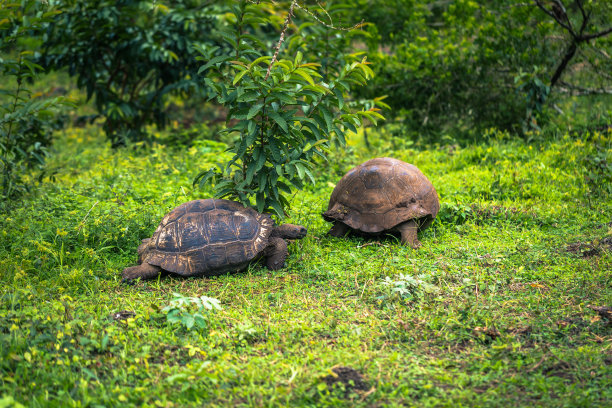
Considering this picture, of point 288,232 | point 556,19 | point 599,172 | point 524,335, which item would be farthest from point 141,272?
point 556,19

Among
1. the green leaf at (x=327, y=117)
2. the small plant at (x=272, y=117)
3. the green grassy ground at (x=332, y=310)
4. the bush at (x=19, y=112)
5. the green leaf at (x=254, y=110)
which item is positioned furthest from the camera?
the bush at (x=19, y=112)

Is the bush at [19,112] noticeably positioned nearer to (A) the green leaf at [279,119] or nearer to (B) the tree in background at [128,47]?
(B) the tree in background at [128,47]

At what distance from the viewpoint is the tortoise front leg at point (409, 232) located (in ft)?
17.1

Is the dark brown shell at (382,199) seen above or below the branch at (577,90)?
below

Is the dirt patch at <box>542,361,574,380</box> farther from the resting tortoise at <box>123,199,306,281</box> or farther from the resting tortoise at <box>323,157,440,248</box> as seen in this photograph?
the resting tortoise at <box>123,199,306,281</box>

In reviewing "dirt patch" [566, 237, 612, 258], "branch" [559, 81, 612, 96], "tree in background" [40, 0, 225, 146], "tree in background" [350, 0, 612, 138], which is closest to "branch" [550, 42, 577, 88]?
"tree in background" [350, 0, 612, 138]

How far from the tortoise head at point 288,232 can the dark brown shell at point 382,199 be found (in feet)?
1.40

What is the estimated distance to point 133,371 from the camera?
3.10 m

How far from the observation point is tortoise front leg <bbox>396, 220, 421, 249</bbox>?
17.1 feet

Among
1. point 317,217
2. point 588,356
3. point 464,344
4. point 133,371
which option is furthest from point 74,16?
point 588,356

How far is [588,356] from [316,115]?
2989 millimetres

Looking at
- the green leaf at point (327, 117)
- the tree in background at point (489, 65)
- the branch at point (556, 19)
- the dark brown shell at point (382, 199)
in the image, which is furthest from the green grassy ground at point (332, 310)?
the branch at point (556, 19)

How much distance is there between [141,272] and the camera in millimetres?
4527

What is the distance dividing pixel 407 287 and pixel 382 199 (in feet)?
4.28
